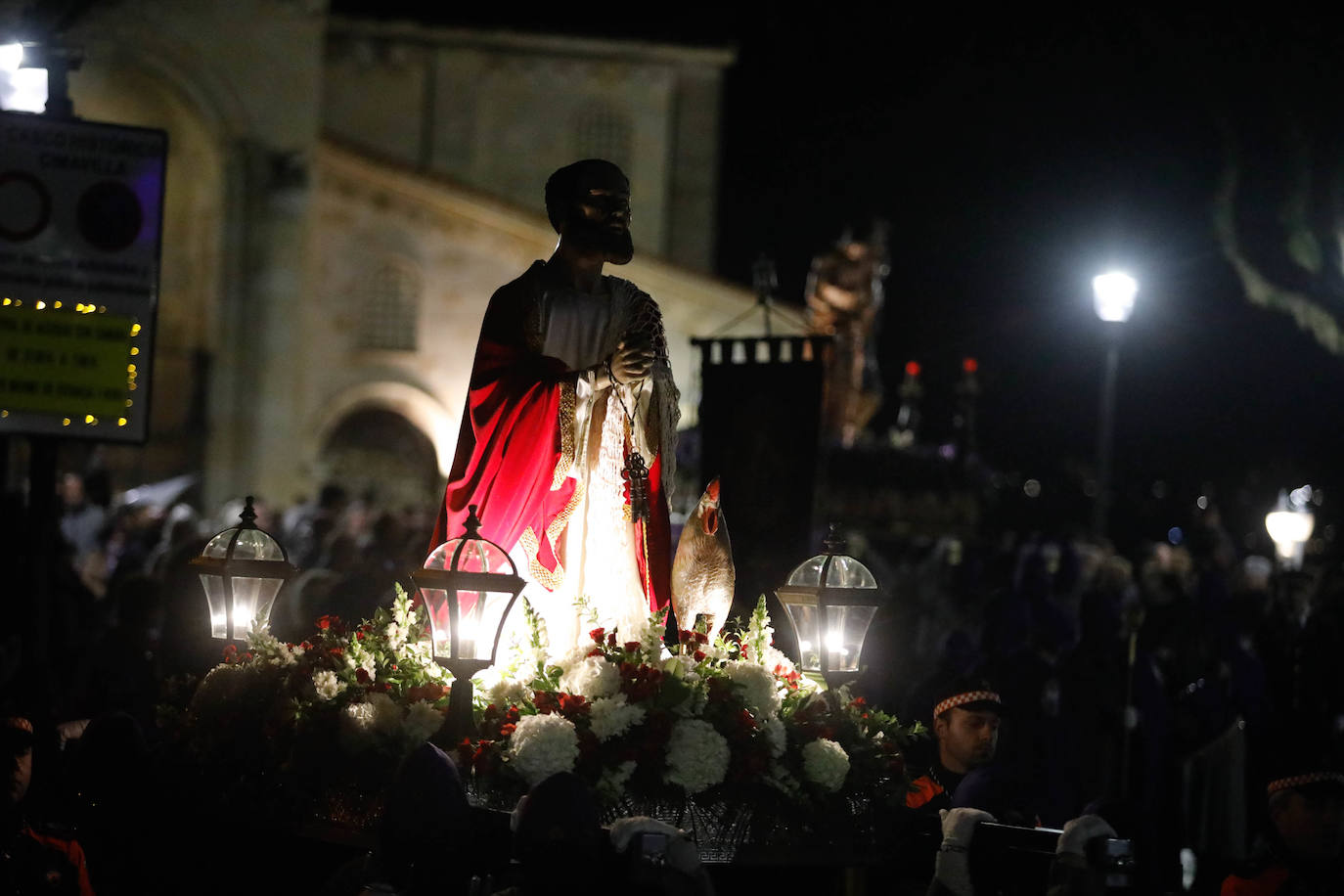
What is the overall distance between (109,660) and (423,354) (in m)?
24.4

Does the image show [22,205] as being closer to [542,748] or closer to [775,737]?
[542,748]

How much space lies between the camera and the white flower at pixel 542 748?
17.7 ft

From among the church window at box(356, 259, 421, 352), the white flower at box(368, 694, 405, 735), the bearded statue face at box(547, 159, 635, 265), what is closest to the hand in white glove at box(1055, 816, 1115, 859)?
the white flower at box(368, 694, 405, 735)

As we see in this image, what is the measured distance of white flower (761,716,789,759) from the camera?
573cm

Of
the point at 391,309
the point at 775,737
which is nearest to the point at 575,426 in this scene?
the point at 775,737

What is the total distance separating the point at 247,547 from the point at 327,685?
3.70ft

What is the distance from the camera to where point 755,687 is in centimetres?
588

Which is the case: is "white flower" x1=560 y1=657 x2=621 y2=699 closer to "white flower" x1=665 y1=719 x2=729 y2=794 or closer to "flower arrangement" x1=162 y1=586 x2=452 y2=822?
"white flower" x1=665 y1=719 x2=729 y2=794

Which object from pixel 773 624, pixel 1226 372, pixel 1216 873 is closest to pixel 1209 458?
pixel 1226 372

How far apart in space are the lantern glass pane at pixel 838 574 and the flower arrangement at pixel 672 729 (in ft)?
1.01

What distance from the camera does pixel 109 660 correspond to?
8.99m

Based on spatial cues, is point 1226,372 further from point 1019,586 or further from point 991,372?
point 1019,586

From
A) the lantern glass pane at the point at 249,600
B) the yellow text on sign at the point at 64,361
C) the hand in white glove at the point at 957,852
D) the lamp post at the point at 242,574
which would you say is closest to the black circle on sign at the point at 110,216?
the yellow text on sign at the point at 64,361

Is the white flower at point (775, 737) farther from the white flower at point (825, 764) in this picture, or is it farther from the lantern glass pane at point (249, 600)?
the lantern glass pane at point (249, 600)
